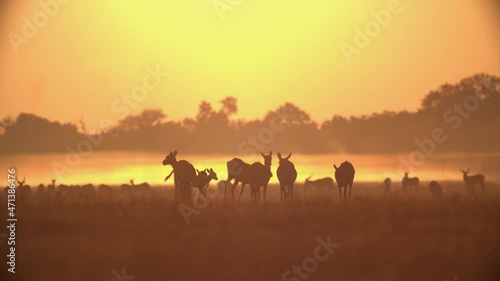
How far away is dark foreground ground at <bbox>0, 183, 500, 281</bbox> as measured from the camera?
666 inches

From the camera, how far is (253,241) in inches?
738

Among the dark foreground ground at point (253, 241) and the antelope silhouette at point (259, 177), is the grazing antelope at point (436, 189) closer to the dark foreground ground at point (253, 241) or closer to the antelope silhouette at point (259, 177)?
the dark foreground ground at point (253, 241)

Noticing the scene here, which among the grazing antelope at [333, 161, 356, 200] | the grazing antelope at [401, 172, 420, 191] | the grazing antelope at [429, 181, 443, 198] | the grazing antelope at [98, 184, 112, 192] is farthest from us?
the grazing antelope at [401, 172, 420, 191]

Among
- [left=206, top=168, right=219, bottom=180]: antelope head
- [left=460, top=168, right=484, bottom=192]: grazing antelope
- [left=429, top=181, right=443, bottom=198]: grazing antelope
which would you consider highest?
[left=206, top=168, right=219, bottom=180]: antelope head

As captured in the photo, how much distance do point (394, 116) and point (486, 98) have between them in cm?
442

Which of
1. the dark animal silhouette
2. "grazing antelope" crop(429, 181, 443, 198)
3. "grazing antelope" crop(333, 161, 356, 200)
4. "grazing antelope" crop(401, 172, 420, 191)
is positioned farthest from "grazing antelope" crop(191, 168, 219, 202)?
"grazing antelope" crop(401, 172, 420, 191)

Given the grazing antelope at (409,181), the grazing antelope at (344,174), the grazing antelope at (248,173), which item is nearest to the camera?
the grazing antelope at (248,173)

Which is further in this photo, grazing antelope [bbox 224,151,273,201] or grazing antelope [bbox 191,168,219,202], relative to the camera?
grazing antelope [bbox 224,151,273,201]

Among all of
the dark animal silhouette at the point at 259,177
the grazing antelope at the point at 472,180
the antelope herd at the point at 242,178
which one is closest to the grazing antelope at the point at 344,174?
the antelope herd at the point at 242,178

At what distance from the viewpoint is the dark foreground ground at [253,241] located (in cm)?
1692

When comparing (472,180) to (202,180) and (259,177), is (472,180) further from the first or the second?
(202,180)

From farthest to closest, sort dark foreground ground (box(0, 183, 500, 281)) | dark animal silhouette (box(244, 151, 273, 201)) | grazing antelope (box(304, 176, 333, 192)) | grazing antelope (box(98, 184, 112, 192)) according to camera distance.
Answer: grazing antelope (box(304, 176, 333, 192)) → grazing antelope (box(98, 184, 112, 192)) → dark animal silhouette (box(244, 151, 273, 201)) → dark foreground ground (box(0, 183, 500, 281))

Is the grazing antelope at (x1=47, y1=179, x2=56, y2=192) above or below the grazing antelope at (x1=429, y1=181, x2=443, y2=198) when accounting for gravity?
above

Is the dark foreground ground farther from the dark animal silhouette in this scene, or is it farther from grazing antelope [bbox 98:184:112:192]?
grazing antelope [bbox 98:184:112:192]
